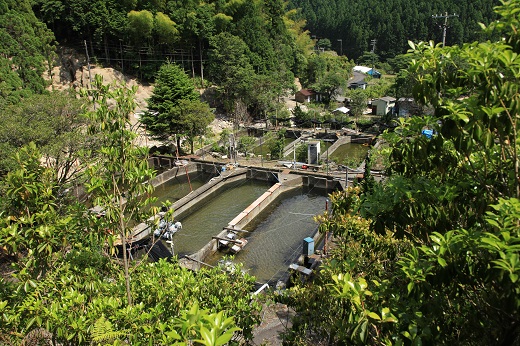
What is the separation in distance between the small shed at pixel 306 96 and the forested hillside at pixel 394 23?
28570mm

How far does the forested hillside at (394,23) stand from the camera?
56.5 meters

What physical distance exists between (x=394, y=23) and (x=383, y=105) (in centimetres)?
3655

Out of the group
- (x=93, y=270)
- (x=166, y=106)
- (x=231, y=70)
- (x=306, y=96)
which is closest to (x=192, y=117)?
(x=166, y=106)

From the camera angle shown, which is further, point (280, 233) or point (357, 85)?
point (357, 85)

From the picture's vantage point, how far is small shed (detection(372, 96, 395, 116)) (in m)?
30.8

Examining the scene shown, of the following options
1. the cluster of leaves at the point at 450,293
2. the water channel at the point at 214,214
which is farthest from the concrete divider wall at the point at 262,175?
the cluster of leaves at the point at 450,293

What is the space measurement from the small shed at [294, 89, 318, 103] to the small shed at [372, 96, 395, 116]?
579cm

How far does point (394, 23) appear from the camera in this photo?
60.7 meters

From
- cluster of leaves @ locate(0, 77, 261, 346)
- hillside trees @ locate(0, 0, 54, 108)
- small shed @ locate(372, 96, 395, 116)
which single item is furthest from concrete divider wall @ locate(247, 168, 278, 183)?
small shed @ locate(372, 96, 395, 116)

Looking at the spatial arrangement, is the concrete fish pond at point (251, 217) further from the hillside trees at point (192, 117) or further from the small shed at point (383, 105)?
the small shed at point (383, 105)

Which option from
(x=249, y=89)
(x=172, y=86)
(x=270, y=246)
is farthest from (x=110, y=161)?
(x=249, y=89)

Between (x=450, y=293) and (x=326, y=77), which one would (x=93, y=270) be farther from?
(x=326, y=77)

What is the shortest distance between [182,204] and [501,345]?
1348cm

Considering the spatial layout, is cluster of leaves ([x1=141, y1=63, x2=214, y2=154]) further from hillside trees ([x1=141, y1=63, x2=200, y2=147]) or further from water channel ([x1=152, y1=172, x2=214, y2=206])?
water channel ([x1=152, y1=172, x2=214, y2=206])
